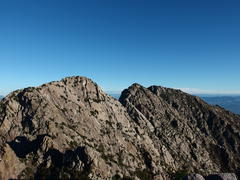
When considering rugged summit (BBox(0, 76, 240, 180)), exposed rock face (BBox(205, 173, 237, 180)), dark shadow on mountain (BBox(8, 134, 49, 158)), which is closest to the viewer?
exposed rock face (BBox(205, 173, 237, 180))

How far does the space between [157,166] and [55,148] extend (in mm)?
75910

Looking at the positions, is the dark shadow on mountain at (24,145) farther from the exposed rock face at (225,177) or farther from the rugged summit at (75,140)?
the exposed rock face at (225,177)

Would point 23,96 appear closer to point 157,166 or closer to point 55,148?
point 55,148

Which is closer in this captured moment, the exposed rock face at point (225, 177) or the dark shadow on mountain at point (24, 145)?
the exposed rock face at point (225, 177)

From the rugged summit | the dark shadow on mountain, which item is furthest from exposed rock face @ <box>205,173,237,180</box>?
the dark shadow on mountain

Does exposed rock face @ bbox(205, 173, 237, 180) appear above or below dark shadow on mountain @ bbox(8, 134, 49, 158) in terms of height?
above

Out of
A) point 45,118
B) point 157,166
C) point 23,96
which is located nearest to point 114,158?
point 157,166

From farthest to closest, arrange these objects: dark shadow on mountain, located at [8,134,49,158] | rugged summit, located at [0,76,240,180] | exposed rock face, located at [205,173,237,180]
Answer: dark shadow on mountain, located at [8,134,49,158] → rugged summit, located at [0,76,240,180] → exposed rock face, located at [205,173,237,180]

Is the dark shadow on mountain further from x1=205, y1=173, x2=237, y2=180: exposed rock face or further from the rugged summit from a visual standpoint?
x1=205, y1=173, x2=237, y2=180: exposed rock face

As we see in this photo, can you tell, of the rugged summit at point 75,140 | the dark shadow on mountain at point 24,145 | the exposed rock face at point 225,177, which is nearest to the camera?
the exposed rock face at point 225,177

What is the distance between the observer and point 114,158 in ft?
471

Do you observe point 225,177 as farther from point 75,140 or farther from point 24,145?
point 24,145

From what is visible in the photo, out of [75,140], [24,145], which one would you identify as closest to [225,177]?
[75,140]

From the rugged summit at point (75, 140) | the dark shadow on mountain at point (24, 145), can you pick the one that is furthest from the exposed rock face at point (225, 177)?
the dark shadow on mountain at point (24, 145)
